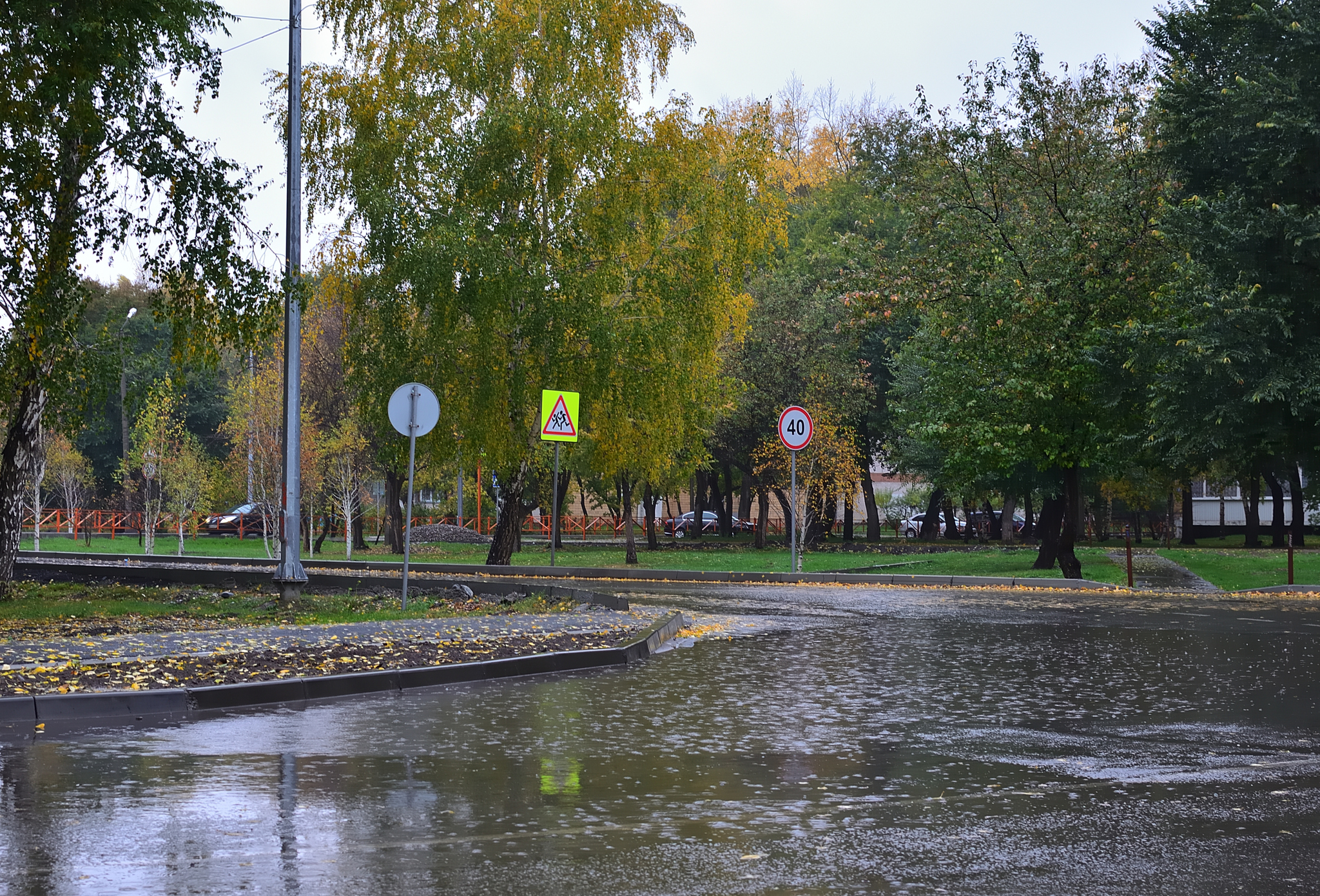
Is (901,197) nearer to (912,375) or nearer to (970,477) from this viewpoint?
(970,477)

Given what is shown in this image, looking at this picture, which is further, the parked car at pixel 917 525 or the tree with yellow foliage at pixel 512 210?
the parked car at pixel 917 525

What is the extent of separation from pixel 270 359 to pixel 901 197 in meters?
29.3

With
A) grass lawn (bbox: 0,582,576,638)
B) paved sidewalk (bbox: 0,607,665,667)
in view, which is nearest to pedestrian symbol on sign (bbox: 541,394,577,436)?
grass lawn (bbox: 0,582,576,638)

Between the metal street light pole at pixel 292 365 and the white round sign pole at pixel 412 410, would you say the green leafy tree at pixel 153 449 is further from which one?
the white round sign pole at pixel 412 410

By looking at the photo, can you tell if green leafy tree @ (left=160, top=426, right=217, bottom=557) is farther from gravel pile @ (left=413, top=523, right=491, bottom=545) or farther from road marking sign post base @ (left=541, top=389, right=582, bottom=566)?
road marking sign post base @ (left=541, top=389, right=582, bottom=566)

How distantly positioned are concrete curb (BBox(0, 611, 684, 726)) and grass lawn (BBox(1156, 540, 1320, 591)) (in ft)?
57.4

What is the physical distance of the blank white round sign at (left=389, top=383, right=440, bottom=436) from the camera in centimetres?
1741

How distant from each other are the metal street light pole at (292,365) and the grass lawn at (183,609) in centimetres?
57

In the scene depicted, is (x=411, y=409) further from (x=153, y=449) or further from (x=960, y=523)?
(x=960, y=523)

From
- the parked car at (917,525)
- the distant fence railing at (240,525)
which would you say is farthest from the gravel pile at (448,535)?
the parked car at (917,525)

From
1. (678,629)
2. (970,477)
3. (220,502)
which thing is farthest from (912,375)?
(220,502)

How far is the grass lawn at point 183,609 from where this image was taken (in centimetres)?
1628

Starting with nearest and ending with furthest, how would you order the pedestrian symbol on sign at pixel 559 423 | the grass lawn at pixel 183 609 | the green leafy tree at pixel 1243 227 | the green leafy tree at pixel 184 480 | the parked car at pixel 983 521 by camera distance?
1. the grass lawn at pixel 183 609
2. the green leafy tree at pixel 1243 227
3. the pedestrian symbol on sign at pixel 559 423
4. the green leafy tree at pixel 184 480
5. the parked car at pixel 983 521

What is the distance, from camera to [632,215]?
30.6m
